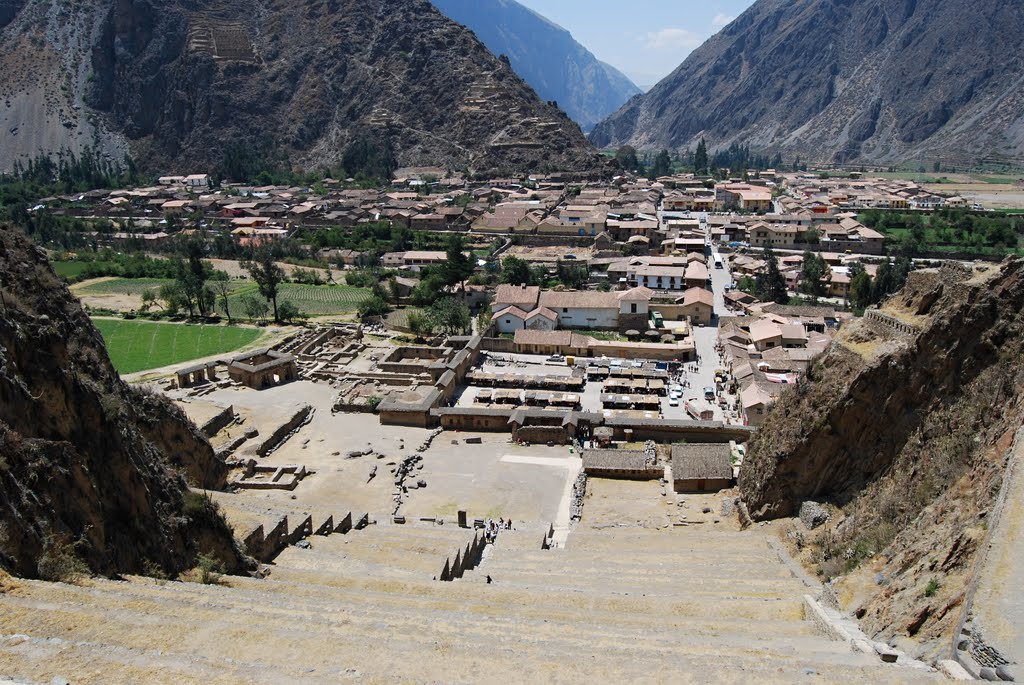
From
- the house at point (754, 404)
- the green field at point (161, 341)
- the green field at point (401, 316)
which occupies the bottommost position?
the green field at point (161, 341)

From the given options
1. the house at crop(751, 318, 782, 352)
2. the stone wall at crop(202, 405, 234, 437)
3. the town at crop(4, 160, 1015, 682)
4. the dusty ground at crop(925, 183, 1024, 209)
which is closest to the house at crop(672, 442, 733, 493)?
the town at crop(4, 160, 1015, 682)

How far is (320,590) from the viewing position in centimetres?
1706

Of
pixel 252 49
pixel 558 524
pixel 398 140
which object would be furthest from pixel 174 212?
pixel 558 524

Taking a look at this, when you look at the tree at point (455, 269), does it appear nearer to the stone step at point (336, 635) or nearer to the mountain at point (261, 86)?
the stone step at point (336, 635)

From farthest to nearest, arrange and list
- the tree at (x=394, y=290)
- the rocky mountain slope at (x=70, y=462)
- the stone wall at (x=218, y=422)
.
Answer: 1. the tree at (x=394, y=290)
2. the stone wall at (x=218, y=422)
3. the rocky mountain slope at (x=70, y=462)

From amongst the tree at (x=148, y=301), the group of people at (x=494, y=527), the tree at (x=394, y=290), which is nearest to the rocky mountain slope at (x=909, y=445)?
the group of people at (x=494, y=527)

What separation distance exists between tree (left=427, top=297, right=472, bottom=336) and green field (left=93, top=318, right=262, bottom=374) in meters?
14.7

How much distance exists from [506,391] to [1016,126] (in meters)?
169

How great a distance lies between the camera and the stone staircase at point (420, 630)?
10.7 m

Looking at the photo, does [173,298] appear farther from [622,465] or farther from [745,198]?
[745,198]

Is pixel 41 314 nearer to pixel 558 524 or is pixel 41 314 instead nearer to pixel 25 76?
pixel 558 524

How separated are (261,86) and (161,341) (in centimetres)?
11583

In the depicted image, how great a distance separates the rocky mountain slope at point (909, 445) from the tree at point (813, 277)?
43081 millimetres

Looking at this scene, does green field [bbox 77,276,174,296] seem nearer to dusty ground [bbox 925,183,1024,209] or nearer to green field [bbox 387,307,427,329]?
green field [bbox 387,307,427,329]
